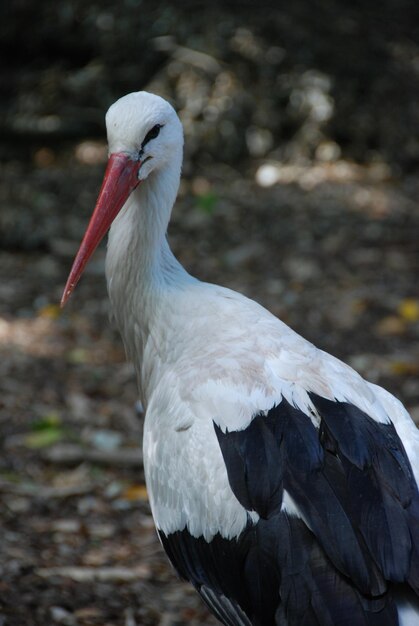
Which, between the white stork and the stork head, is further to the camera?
the stork head

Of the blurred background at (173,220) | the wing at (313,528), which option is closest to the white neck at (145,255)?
the wing at (313,528)

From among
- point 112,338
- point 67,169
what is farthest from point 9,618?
point 67,169

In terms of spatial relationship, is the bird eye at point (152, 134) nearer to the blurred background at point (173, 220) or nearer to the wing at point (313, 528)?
the wing at point (313, 528)

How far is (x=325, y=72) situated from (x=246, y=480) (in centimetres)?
555

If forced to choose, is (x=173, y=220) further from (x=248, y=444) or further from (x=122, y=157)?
(x=248, y=444)

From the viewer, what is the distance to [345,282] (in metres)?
6.01

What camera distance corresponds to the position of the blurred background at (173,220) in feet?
13.2

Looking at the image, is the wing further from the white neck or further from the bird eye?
the bird eye

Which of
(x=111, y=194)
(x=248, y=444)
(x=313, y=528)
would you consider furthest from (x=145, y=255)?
(x=313, y=528)

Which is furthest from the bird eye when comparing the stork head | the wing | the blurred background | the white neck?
the blurred background

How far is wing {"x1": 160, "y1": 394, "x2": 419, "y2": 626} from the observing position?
2.46m

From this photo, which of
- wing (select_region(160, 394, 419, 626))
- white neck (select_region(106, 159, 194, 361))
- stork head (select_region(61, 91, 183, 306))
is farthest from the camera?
white neck (select_region(106, 159, 194, 361))

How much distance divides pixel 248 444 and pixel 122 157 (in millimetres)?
952

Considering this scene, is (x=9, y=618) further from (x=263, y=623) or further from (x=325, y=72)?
(x=325, y=72)
